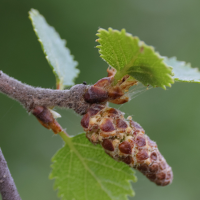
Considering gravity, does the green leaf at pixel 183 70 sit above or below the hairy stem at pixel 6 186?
above

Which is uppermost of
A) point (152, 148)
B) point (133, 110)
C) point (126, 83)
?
point (133, 110)

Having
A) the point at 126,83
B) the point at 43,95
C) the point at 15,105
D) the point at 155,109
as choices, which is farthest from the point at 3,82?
the point at 155,109

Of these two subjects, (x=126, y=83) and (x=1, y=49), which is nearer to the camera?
(x=126, y=83)

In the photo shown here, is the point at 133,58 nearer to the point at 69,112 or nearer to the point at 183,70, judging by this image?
the point at 183,70

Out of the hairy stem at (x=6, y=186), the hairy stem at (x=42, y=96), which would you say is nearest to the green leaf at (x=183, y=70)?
the hairy stem at (x=42, y=96)

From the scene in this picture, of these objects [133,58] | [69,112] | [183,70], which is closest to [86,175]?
[133,58]

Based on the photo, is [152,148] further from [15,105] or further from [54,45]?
[15,105]

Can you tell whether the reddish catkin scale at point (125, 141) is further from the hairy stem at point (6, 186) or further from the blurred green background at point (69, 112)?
the blurred green background at point (69, 112)
